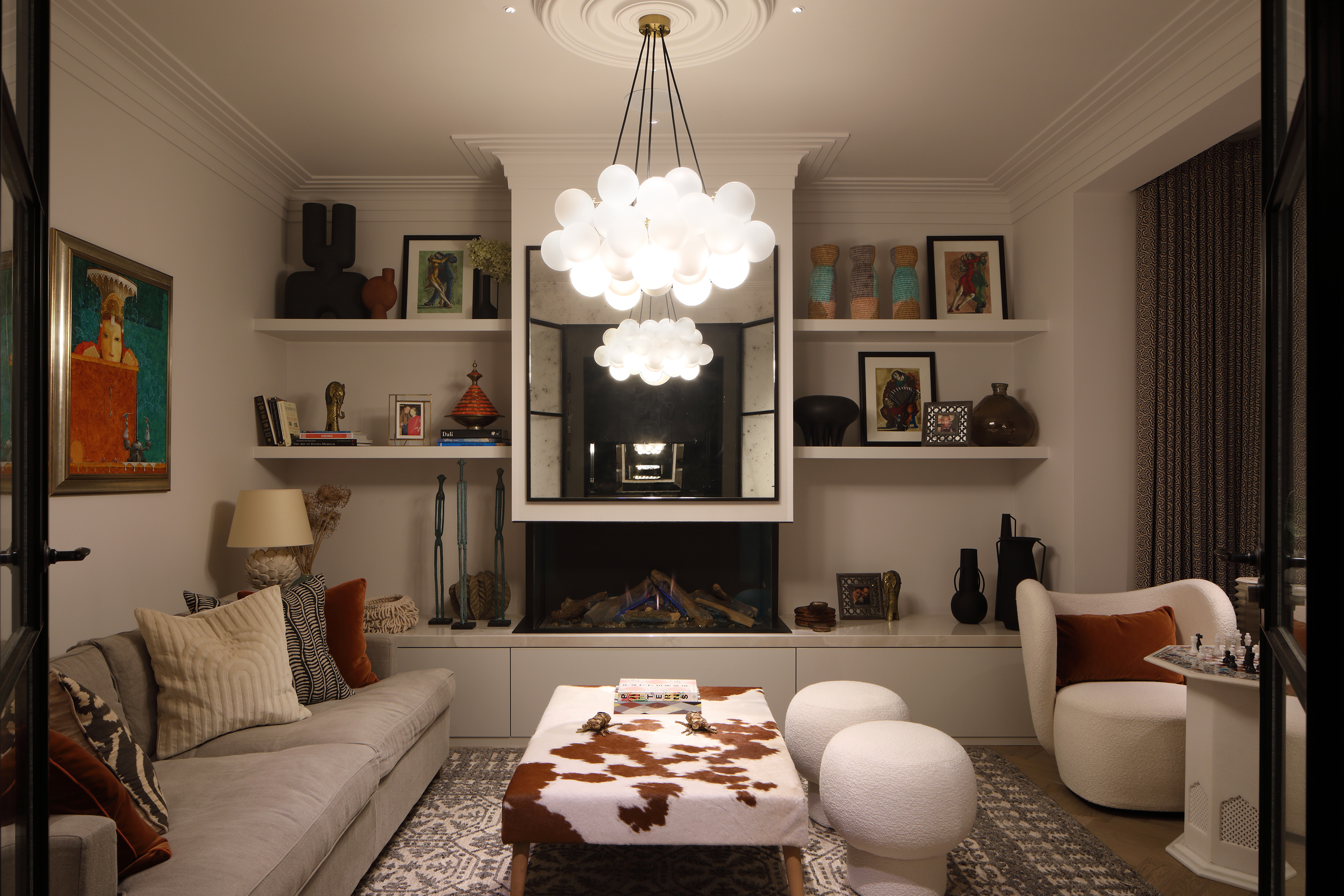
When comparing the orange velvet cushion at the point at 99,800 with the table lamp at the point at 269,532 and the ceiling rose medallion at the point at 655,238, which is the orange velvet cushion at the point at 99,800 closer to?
the ceiling rose medallion at the point at 655,238

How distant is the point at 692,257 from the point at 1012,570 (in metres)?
2.63

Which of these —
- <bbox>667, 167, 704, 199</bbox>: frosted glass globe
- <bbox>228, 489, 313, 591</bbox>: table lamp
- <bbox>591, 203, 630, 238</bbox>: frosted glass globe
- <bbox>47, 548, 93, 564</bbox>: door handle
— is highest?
<bbox>667, 167, 704, 199</bbox>: frosted glass globe

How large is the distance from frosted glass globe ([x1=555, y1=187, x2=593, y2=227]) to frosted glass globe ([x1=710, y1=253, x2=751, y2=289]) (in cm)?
32

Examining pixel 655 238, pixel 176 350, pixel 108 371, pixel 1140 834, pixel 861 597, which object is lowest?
pixel 1140 834

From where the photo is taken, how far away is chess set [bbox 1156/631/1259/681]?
238cm

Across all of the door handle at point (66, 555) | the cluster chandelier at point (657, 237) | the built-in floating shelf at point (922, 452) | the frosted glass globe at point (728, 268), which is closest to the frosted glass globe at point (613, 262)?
the cluster chandelier at point (657, 237)

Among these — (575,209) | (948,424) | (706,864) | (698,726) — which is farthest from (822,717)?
(948,424)

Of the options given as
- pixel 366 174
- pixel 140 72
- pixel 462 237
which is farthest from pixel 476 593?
pixel 140 72

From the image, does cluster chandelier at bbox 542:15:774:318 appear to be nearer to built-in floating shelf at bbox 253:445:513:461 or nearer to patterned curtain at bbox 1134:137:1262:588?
built-in floating shelf at bbox 253:445:513:461

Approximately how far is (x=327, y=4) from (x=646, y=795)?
2465 millimetres

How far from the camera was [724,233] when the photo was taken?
1.99 metres

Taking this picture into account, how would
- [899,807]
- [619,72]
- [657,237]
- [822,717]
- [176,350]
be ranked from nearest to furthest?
[657,237]
[899,807]
[822,717]
[619,72]
[176,350]

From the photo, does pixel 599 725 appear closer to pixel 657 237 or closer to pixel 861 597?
pixel 657 237

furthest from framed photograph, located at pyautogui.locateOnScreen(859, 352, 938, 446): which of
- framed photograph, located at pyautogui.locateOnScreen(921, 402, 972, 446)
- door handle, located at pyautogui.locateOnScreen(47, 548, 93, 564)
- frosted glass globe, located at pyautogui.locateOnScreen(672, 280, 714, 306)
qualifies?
door handle, located at pyautogui.locateOnScreen(47, 548, 93, 564)
